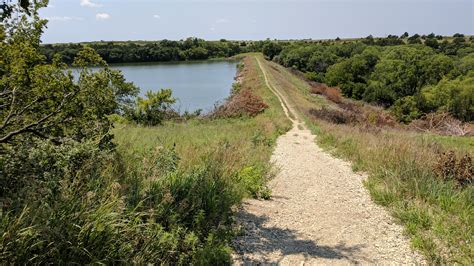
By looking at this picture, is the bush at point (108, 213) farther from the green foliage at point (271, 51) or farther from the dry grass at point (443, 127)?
the green foliage at point (271, 51)

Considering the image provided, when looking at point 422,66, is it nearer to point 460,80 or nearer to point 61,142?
point 460,80

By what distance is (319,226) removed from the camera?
18.3ft

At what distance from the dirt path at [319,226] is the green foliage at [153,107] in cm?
1851

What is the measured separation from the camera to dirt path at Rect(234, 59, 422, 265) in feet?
15.0

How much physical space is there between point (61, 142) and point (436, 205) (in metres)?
5.57

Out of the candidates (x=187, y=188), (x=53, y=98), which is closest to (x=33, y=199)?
(x=53, y=98)

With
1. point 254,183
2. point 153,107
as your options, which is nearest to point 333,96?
point 153,107

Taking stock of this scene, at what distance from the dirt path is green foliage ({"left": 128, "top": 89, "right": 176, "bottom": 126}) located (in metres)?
18.5

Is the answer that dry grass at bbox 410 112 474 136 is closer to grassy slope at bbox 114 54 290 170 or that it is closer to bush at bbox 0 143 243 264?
grassy slope at bbox 114 54 290 170

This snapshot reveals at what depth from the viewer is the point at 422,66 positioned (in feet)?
194

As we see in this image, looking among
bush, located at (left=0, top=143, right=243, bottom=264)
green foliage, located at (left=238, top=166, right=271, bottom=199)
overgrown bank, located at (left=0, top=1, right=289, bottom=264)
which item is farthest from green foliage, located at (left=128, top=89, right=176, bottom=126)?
bush, located at (left=0, top=143, right=243, bottom=264)

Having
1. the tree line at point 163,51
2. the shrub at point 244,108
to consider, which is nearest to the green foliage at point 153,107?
the shrub at point 244,108

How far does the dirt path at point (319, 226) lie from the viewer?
4578 mm

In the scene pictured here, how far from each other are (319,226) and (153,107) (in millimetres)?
22877
